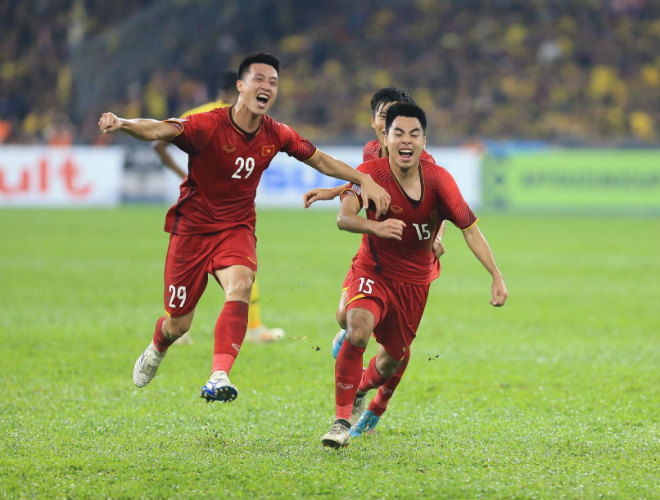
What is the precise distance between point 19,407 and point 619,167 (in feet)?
66.8

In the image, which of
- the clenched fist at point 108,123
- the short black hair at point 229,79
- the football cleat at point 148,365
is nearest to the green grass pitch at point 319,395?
the football cleat at point 148,365

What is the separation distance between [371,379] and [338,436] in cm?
76

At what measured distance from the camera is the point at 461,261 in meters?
17.4

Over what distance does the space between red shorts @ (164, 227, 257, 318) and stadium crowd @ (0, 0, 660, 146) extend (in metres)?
22.0

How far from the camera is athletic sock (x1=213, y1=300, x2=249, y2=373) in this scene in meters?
5.68

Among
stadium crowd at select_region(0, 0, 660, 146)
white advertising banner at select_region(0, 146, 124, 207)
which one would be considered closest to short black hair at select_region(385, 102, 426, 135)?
white advertising banner at select_region(0, 146, 124, 207)

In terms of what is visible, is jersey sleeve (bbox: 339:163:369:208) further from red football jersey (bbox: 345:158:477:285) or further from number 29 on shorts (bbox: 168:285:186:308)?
number 29 on shorts (bbox: 168:285:186:308)

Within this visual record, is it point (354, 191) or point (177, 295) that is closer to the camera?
point (354, 191)

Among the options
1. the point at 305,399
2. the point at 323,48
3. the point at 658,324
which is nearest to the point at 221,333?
the point at 305,399

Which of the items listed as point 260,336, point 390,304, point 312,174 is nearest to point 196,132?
point 390,304

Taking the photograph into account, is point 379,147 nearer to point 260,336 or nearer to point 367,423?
point 367,423

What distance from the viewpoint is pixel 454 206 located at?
568cm

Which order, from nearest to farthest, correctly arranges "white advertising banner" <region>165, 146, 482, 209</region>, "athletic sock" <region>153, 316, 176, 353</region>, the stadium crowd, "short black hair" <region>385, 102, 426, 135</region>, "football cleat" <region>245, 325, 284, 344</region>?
"short black hair" <region>385, 102, 426, 135</region>, "athletic sock" <region>153, 316, 176, 353</region>, "football cleat" <region>245, 325, 284, 344</region>, "white advertising banner" <region>165, 146, 482, 209</region>, the stadium crowd

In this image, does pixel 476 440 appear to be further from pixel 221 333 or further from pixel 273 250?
pixel 273 250
